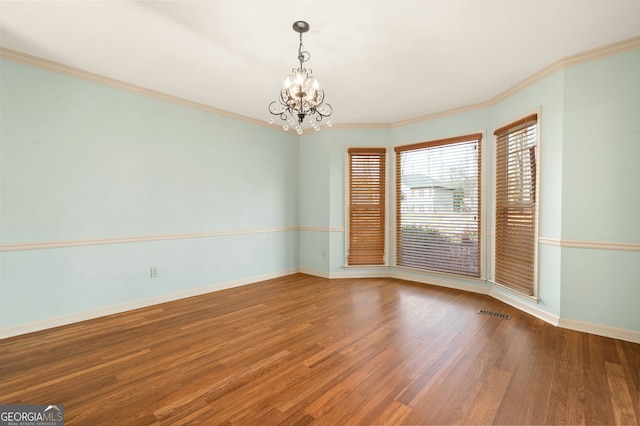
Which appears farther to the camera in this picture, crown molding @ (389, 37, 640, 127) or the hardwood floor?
crown molding @ (389, 37, 640, 127)

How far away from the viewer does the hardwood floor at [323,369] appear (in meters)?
1.78

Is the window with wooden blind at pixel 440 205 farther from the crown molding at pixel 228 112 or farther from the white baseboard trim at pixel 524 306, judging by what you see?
the crown molding at pixel 228 112

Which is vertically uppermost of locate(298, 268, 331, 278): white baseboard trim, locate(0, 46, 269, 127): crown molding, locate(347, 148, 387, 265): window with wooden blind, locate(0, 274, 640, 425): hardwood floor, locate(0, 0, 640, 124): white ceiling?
locate(0, 0, 640, 124): white ceiling

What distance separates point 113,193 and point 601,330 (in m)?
5.41

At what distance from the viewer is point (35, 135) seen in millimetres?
2914

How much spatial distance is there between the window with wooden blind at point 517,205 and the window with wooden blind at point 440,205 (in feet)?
1.16

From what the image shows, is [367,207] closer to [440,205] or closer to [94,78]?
[440,205]

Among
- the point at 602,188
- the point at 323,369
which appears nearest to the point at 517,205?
the point at 602,188

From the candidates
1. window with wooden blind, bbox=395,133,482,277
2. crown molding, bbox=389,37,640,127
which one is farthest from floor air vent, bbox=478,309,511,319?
crown molding, bbox=389,37,640,127

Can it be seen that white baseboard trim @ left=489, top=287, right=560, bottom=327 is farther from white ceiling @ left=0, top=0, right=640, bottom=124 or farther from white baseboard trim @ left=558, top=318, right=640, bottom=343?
white ceiling @ left=0, top=0, right=640, bottom=124

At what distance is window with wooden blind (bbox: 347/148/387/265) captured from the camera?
5121mm

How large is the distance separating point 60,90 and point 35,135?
1.81ft

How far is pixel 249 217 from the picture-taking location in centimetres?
484

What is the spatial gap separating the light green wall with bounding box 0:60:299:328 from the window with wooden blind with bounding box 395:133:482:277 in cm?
251
